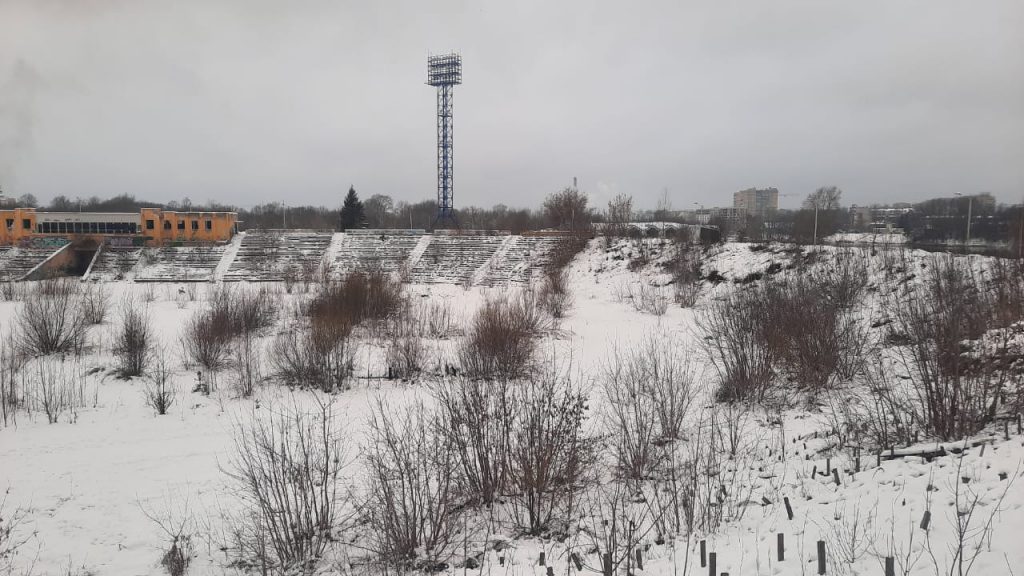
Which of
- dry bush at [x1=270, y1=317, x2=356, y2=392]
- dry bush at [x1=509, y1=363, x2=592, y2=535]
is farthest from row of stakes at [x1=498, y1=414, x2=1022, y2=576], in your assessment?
dry bush at [x1=270, y1=317, x2=356, y2=392]

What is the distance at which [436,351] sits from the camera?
1422 cm

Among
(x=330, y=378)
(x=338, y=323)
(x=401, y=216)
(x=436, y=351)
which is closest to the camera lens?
(x=330, y=378)

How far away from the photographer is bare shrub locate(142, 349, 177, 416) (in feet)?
33.9

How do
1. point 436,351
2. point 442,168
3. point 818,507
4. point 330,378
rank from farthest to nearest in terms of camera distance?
point 442,168
point 436,351
point 330,378
point 818,507

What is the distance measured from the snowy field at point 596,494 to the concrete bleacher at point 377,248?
951 inches

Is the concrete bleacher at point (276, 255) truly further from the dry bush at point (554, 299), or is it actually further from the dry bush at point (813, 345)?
the dry bush at point (813, 345)

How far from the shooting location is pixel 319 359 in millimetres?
11938

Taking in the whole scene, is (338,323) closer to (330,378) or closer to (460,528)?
(330,378)

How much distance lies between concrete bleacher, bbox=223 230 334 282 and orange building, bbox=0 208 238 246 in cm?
290

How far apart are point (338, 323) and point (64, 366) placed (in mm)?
6034

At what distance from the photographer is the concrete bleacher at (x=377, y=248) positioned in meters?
36.9

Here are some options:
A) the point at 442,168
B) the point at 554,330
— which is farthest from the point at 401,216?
the point at 554,330

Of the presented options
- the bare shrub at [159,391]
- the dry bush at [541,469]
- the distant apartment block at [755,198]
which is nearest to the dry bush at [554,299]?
the bare shrub at [159,391]

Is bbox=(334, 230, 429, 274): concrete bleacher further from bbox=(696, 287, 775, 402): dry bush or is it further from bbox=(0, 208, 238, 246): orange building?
bbox=(696, 287, 775, 402): dry bush
